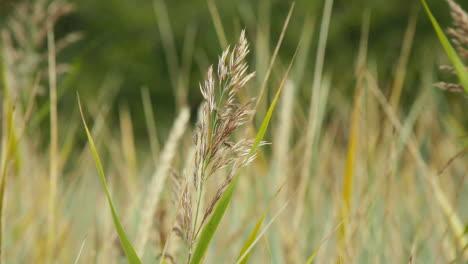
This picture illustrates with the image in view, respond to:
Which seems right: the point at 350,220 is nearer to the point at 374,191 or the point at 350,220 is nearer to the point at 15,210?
the point at 374,191

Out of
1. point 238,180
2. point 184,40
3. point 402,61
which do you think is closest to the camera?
point 238,180

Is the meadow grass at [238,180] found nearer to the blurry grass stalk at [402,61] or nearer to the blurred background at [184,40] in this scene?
the blurry grass stalk at [402,61]

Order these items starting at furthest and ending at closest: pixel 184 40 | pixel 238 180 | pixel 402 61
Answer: pixel 184 40 < pixel 402 61 < pixel 238 180

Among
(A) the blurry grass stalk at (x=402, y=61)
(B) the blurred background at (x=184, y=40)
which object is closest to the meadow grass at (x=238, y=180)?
(A) the blurry grass stalk at (x=402, y=61)

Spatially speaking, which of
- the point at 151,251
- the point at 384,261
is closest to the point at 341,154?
the point at 151,251

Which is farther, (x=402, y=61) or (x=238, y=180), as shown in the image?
(x=402, y=61)

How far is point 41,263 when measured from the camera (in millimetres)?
888

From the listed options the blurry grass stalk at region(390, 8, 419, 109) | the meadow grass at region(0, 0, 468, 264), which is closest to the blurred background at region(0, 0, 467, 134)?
the meadow grass at region(0, 0, 468, 264)

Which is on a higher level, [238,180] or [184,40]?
[184,40]

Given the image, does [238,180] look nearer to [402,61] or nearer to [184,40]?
[402,61]

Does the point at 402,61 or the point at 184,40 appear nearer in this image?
the point at 402,61

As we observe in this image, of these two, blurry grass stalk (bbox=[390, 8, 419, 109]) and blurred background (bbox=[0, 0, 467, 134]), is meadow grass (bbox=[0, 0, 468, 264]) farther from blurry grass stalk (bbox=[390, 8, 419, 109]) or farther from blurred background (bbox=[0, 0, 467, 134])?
blurred background (bbox=[0, 0, 467, 134])

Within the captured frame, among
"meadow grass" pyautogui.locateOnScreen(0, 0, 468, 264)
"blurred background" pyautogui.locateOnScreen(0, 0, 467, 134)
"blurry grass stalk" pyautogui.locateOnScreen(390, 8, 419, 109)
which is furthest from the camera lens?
"blurred background" pyautogui.locateOnScreen(0, 0, 467, 134)

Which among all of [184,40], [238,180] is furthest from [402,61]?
[184,40]
